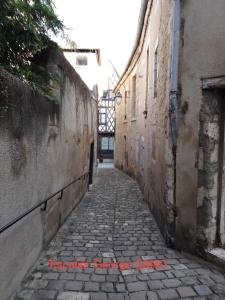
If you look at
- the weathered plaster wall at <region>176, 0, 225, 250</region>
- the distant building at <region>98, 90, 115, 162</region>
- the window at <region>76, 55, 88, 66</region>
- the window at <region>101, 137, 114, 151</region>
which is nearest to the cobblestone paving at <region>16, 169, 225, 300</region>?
the weathered plaster wall at <region>176, 0, 225, 250</region>

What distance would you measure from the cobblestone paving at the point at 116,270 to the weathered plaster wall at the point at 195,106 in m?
0.46

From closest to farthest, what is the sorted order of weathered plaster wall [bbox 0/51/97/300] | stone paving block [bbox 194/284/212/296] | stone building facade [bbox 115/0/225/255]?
weathered plaster wall [bbox 0/51/97/300]
stone paving block [bbox 194/284/212/296]
stone building facade [bbox 115/0/225/255]

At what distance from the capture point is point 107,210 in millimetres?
6785

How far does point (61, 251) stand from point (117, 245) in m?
0.89

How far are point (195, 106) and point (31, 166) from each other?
2325mm

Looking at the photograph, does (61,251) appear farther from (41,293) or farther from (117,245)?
(41,293)

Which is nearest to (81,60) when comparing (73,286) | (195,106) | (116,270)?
(195,106)

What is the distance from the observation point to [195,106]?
3.92m

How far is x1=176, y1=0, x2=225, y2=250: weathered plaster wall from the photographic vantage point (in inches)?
145

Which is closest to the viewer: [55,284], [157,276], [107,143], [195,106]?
[55,284]

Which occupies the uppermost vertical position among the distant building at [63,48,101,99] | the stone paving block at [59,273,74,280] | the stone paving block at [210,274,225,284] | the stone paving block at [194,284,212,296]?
the distant building at [63,48,101,99]

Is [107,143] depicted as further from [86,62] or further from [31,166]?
[31,166]

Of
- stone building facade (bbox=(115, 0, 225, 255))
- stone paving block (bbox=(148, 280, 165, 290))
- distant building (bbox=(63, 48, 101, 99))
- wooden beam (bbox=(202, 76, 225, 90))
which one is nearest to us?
stone paving block (bbox=(148, 280, 165, 290))

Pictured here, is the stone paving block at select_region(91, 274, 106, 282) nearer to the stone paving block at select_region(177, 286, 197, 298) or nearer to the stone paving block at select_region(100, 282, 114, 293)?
the stone paving block at select_region(100, 282, 114, 293)
